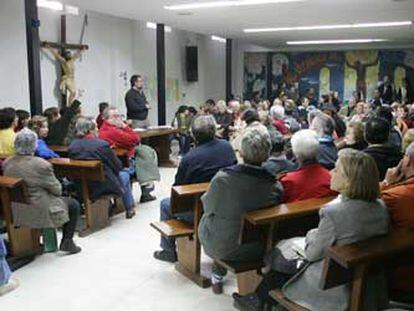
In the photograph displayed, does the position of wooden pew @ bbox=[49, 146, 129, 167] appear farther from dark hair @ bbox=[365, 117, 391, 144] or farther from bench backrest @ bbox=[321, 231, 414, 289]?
bench backrest @ bbox=[321, 231, 414, 289]

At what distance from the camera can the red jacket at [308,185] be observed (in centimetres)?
293

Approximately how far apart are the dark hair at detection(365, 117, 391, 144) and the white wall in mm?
5659

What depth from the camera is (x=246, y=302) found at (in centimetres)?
299

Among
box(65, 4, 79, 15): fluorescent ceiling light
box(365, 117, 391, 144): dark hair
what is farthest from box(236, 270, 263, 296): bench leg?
box(65, 4, 79, 15): fluorescent ceiling light

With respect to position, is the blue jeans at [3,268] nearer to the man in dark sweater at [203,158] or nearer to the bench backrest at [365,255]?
the man in dark sweater at [203,158]

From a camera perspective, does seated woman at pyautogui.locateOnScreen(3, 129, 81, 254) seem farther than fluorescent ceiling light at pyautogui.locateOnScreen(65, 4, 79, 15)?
No

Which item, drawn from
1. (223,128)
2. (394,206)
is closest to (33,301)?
(394,206)

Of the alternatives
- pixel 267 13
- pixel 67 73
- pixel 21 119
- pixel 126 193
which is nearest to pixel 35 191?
pixel 126 193

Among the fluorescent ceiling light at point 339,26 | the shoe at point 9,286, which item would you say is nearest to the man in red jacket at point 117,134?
the shoe at point 9,286

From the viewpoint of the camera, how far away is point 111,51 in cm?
970

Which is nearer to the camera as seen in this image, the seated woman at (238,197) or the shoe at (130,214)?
the seated woman at (238,197)

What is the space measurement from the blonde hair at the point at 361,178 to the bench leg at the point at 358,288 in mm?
323

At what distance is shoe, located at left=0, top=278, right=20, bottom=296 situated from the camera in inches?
131

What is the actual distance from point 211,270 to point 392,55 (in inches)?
527
